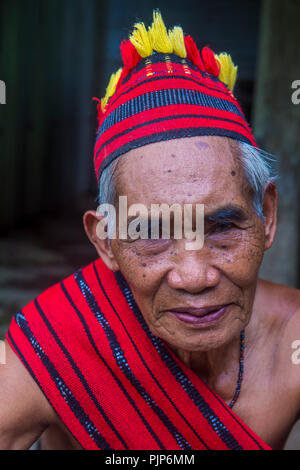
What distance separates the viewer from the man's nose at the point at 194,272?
186cm

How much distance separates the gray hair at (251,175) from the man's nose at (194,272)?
29 centimetres

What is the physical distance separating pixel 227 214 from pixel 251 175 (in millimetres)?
177

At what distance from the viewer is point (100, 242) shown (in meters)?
2.27

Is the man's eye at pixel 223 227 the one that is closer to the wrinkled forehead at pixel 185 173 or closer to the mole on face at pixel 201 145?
the wrinkled forehead at pixel 185 173

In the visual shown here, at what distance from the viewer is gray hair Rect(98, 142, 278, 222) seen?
201 centimetres

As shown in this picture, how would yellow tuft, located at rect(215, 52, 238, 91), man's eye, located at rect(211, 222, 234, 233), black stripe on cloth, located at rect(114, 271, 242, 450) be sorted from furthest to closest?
yellow tuft, located at rect(215, 52, 238, 91) → black stripe on cloth, located at rect(114, 271, 242, 450) → man's eye, located at rect(211, 222, 234, 233)

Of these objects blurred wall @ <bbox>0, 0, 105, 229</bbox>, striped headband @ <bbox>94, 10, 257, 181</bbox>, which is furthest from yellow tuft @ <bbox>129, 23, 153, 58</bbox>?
blurred wall @ <bbox>0, 0, 105, 229</bbox>

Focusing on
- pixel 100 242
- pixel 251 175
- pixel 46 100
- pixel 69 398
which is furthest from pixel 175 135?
pixel 46 100

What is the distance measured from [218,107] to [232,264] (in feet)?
1.76

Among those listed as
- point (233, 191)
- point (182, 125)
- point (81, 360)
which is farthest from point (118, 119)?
point (81, 360)

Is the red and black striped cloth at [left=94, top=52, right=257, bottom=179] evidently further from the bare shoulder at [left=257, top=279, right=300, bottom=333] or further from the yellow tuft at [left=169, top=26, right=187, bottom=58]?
the bare shoulder at [left=257, top=279, right=300, bottom=333]

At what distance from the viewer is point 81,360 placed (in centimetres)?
224

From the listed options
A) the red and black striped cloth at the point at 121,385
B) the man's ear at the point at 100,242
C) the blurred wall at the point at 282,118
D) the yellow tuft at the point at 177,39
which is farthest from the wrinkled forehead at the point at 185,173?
the blurred wall at the point at 282,118
